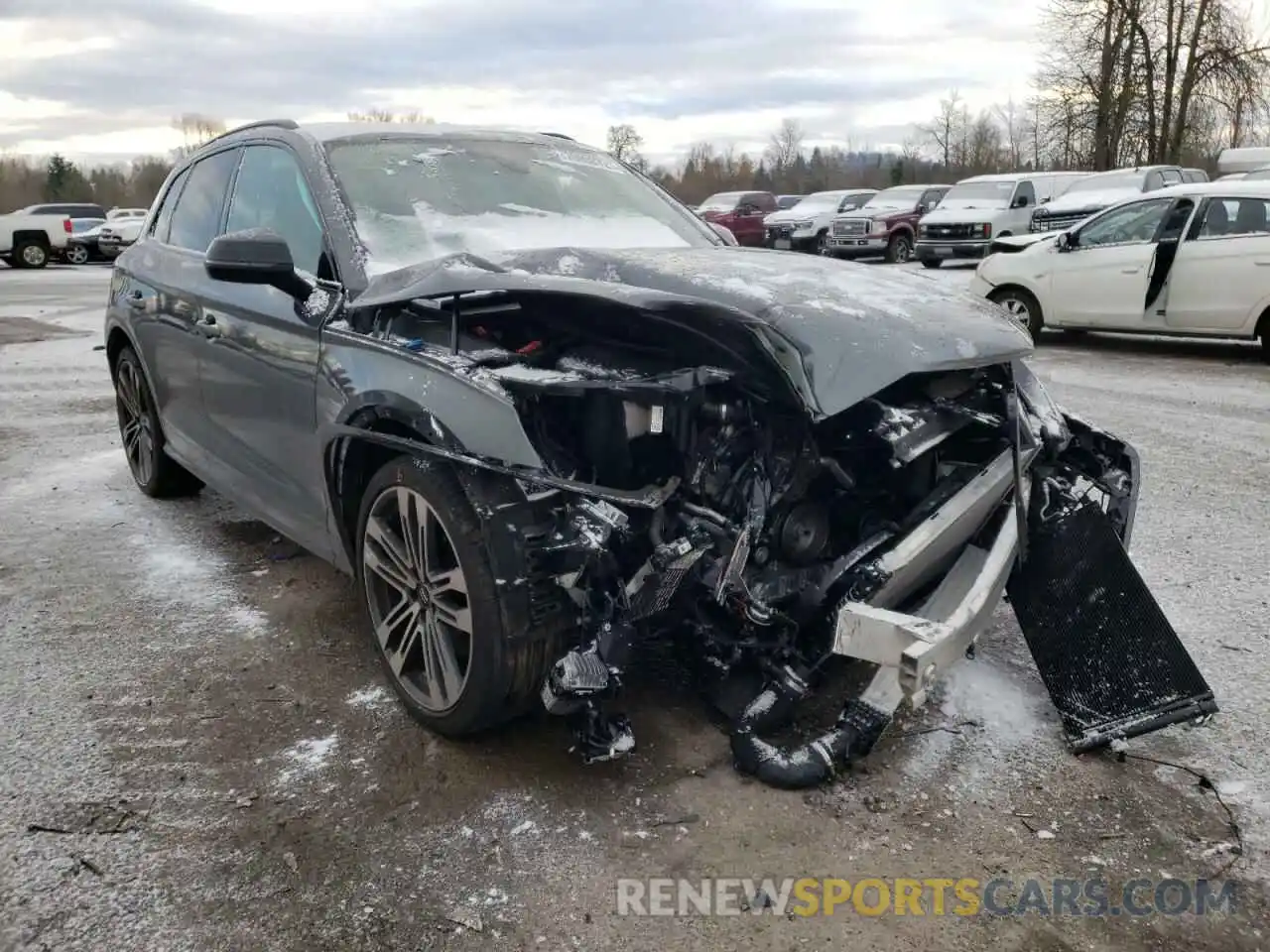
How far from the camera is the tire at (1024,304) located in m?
Answer: 10.7

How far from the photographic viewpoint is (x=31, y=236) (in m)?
26.3

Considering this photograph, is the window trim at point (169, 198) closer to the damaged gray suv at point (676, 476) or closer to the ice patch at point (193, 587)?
the ice patch at point (193, 587)

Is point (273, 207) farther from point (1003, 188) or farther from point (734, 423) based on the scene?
point (1003, 188)

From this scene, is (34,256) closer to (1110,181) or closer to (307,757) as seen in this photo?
(1110,181)

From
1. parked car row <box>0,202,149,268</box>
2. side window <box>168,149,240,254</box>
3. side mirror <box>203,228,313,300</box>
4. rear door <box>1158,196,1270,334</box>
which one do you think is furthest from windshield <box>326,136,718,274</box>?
parked car row <box>0,202,149,268</box>

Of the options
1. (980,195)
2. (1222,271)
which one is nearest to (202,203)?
(1222,271)

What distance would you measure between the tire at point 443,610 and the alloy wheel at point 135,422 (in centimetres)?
257

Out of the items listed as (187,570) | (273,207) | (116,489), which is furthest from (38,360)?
(273,207)

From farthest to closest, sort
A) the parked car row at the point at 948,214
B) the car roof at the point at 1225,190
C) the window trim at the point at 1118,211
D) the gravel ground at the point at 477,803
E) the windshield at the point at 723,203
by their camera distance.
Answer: the windshield at the point at 723,203, the parked car row at the point at 948,214, the window trim at the point at 1118,211, the car roof at the point at 1225,190, the gravel ground at the point at 477,803

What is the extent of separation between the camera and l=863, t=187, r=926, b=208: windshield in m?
22.4

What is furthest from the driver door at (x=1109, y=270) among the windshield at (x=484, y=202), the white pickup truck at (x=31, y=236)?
the white pickup truck at (x=31, y=236)

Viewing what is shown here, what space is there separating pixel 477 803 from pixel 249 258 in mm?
1743

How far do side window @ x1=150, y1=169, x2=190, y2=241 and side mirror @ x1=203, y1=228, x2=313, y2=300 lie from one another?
6.89 ft

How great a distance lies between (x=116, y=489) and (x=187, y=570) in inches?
63.1
